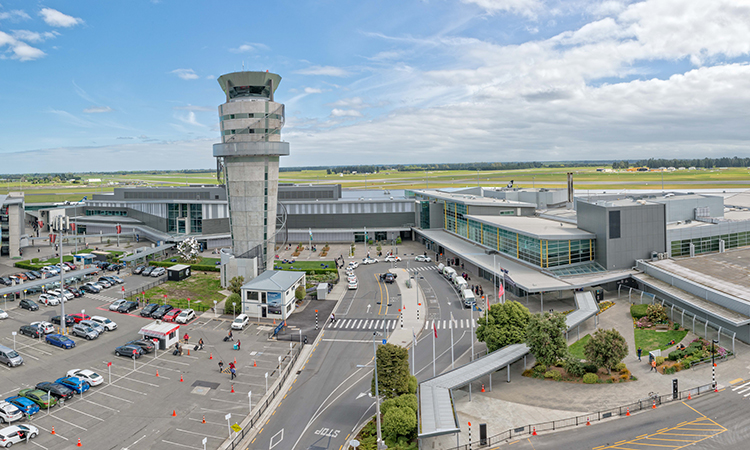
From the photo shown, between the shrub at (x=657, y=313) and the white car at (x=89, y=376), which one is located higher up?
the shrub at (x=657, y=313)

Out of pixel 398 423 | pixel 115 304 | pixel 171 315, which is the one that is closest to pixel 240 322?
pixel 171 315

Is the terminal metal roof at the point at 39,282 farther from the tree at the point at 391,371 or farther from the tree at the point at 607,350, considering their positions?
the tree at the point at 607,350

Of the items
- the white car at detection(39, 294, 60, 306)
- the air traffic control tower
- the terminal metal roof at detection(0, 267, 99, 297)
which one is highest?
the air traffic control tower

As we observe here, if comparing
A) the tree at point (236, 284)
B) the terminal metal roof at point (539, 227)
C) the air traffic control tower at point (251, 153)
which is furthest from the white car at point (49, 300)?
the terminal metal roof at point (539, 227)

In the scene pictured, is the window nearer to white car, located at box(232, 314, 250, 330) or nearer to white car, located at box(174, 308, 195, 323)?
white car, located at box(232, 314, 250, 330)

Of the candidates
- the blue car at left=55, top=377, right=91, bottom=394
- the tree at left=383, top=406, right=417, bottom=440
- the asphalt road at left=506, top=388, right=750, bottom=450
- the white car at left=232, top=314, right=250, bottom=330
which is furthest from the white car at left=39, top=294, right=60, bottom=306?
the asphalt road at left=506, top=388, right=750, bottom=450

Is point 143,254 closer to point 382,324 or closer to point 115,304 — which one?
point 115,304
